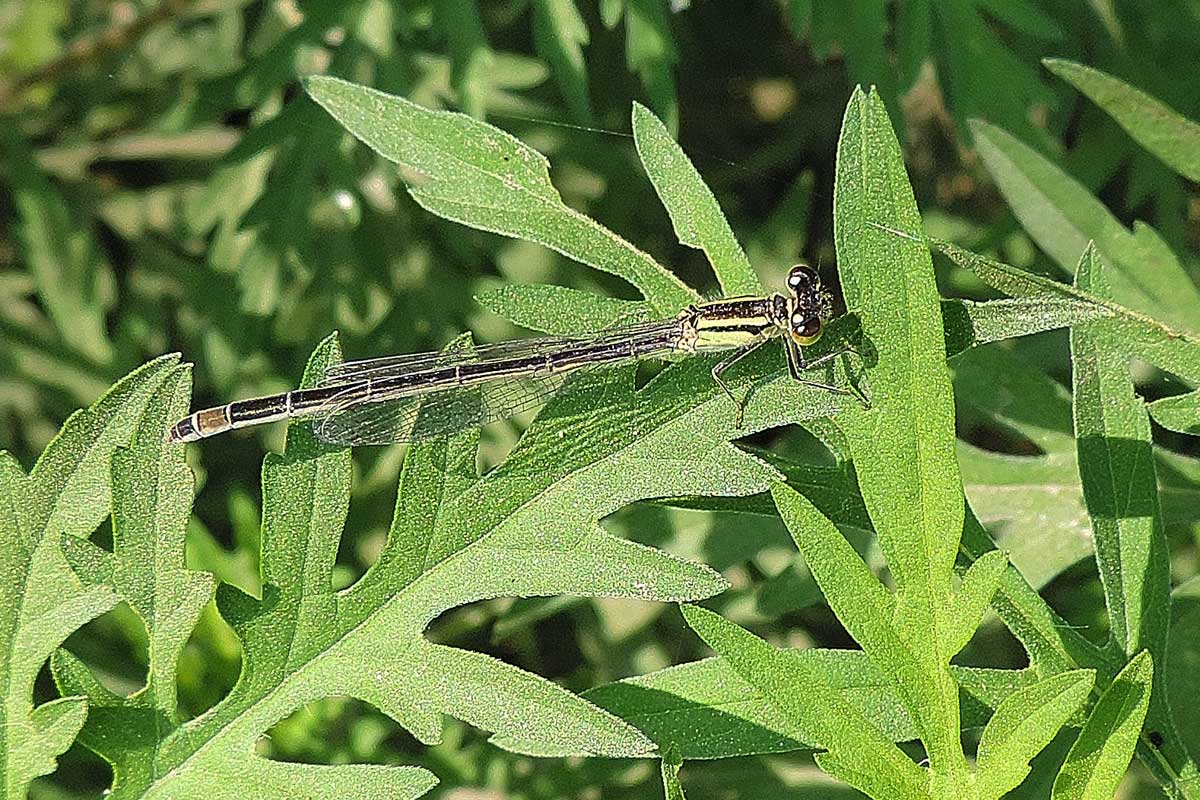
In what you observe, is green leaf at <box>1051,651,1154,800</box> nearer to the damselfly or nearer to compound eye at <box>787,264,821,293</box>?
the damselfly

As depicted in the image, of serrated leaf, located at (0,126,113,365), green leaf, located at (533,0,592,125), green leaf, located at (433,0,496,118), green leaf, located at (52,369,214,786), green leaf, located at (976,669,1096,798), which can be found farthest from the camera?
serrated leaf, located at (0,126,113,365)

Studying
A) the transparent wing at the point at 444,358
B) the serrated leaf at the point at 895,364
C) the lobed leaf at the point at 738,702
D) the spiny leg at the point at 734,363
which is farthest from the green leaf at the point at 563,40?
the lobed leaf at the point at 738,702

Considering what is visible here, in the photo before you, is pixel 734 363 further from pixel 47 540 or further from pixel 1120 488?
pixel 47 540

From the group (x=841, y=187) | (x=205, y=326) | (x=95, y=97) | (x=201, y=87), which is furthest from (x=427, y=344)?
(x=841, y=187)

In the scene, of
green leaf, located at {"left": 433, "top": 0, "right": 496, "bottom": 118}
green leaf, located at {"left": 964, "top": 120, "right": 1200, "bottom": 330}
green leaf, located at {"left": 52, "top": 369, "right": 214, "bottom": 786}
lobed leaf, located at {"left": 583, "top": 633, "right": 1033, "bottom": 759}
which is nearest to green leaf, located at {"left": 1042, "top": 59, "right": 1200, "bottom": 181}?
green leaf, located at {"left": 964, "top": 120, "right": 1200, "bottom": 330}

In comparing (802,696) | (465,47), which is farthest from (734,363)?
(465,47)

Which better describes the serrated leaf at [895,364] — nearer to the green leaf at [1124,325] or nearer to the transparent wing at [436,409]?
the green leaf at [1124,325]

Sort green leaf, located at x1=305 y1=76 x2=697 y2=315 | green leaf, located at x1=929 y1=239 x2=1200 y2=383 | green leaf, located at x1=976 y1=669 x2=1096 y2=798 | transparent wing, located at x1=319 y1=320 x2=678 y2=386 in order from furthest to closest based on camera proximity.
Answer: transparent wing, located at x1=319 y1=320 x2=678 y2=386, green leaf, located at x1=305 y1=76 x2=697 y2=315, green leaf, located at x1=929 y1=239 x2=1200 y2=383, green leaf, located at x1=976 y1=669 x2=1096 y2=798
